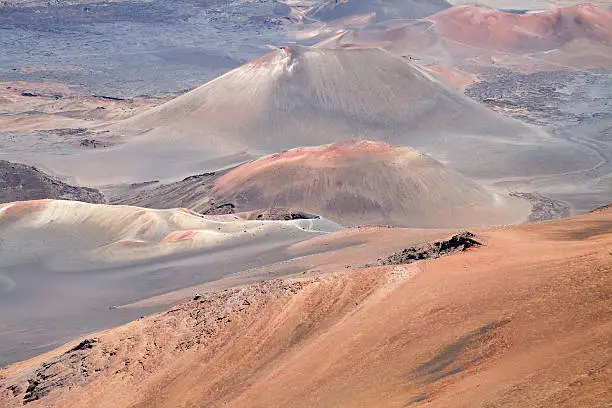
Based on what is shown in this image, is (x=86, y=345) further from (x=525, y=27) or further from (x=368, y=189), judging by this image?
(x=525, y=27)

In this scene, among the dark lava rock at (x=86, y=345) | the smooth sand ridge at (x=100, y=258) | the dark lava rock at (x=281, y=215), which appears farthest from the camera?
the dark lava rock at (x=281, y=215)

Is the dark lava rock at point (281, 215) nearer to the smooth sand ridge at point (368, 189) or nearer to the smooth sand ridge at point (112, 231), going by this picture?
the smooth sand ridge at point (368, 189)

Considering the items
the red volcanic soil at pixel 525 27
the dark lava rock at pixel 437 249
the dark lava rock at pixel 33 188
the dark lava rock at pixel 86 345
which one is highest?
the dark lava rock at pixel 437 249

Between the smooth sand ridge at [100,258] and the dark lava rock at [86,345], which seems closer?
the dark lava rock at [86,345]

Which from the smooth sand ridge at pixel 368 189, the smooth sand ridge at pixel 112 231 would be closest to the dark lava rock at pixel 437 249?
the smooth sand ridge at pixel 112 231

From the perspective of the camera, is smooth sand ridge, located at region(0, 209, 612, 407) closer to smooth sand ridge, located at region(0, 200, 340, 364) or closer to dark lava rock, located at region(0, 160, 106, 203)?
smooth sand ridge, located at region(0, 200, 340, 364)

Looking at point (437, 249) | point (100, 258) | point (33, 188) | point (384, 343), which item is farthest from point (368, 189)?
point (384, 343)

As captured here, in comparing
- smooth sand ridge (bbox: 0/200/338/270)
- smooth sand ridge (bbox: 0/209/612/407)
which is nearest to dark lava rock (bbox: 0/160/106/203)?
smooth sand ridge (bbox: 0/200/338/270)
